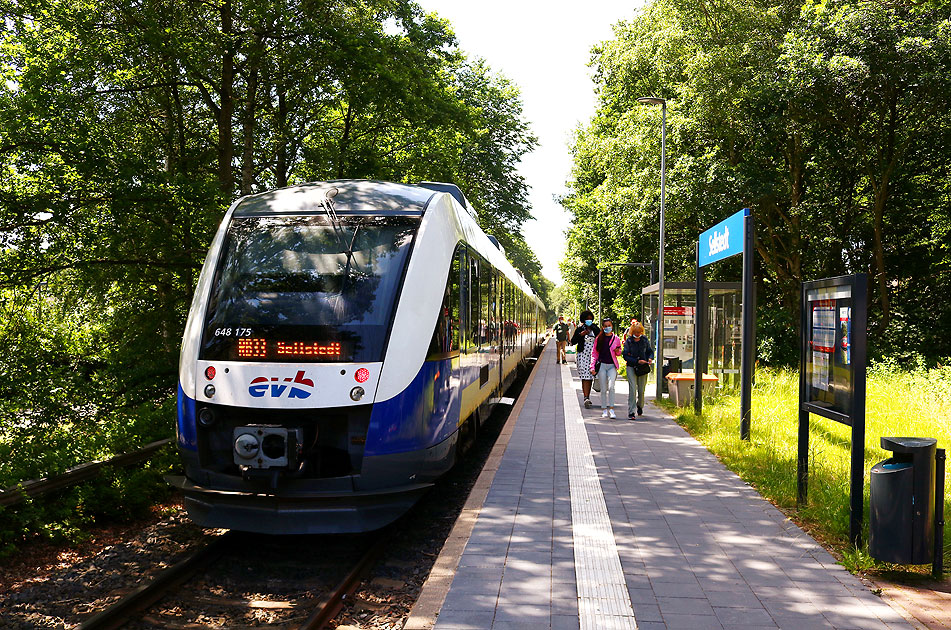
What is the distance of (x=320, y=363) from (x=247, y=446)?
0.81 m

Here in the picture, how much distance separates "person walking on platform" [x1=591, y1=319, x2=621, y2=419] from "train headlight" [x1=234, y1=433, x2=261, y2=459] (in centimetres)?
793

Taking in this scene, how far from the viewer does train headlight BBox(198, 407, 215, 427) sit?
6.12 m

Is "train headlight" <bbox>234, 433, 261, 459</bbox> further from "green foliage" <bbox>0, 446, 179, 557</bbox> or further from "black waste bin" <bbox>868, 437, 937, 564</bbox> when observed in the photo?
"black waste bin" <bbox>868, 437, 937, 564</bbox>

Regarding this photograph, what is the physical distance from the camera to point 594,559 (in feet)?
17.7

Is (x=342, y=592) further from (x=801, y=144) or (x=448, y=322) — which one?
(x=801, y=144)

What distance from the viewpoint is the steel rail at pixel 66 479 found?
6.15m

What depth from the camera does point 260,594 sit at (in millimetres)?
5199

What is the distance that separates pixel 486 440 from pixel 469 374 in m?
3.85

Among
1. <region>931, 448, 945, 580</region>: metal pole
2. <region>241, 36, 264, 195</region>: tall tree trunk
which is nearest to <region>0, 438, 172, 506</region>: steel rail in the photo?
<region>931, 448, 945, 580</region>: metal pole

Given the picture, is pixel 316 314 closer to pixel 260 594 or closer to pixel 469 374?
pixel 260 594

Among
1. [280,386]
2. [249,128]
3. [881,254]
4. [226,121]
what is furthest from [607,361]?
[881,254]

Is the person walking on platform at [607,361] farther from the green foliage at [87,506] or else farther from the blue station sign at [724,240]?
the green foliage at [87,506]

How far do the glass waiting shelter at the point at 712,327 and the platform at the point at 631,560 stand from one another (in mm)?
9058

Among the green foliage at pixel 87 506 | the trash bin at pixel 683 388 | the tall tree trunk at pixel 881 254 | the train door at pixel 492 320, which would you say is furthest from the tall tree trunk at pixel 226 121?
the tall tree trunk at pixel 881 254
